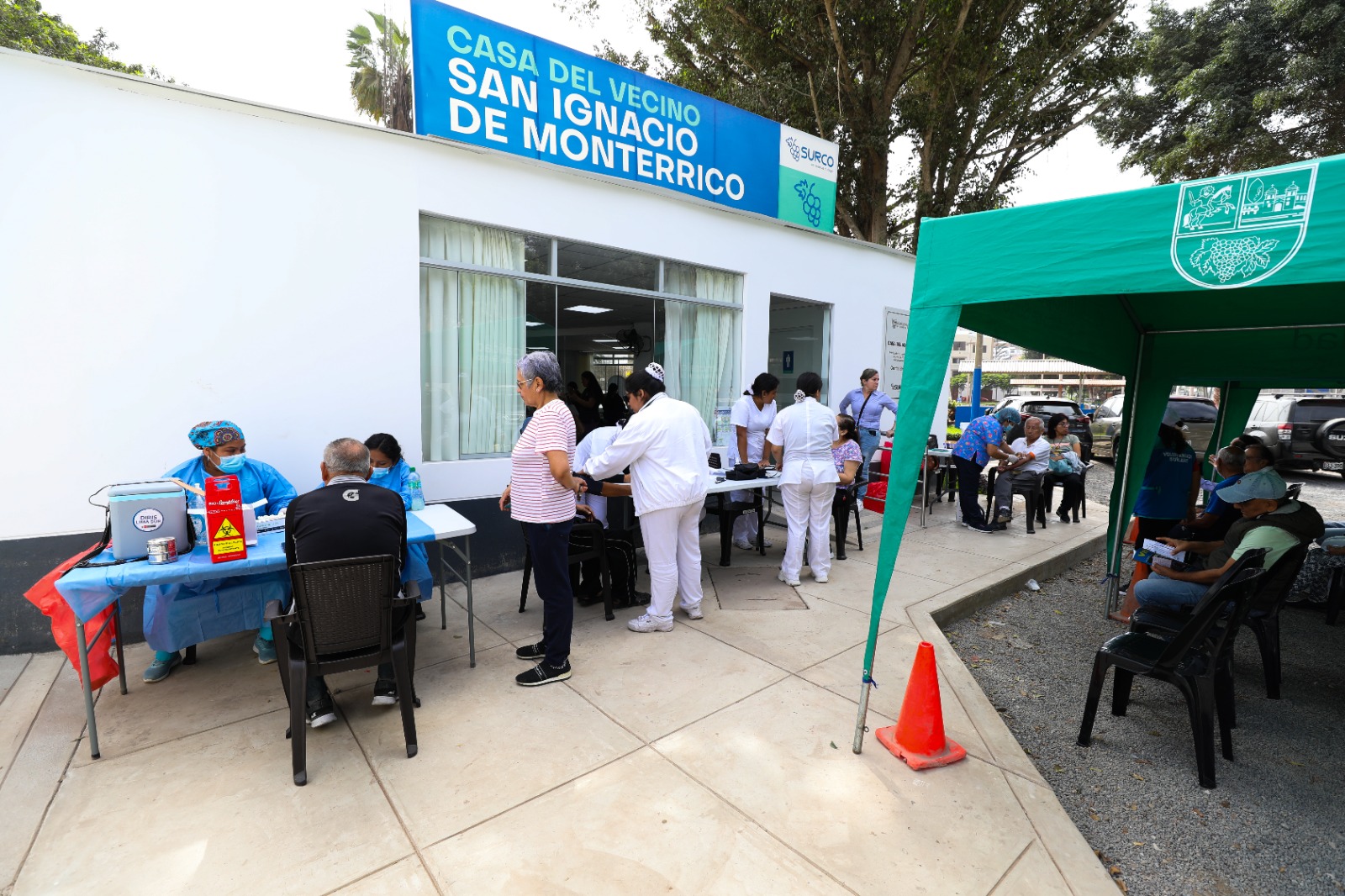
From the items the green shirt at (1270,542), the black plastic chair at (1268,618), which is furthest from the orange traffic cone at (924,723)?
the green shirt at (1270,542)

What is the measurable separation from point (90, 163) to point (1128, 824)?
6324 mm

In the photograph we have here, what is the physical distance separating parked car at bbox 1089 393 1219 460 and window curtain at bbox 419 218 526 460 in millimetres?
11171

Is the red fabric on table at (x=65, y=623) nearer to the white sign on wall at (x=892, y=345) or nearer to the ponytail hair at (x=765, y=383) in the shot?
the ponytail hair at (x=765, y=383)

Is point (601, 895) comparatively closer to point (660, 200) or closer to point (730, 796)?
point (730, 796)

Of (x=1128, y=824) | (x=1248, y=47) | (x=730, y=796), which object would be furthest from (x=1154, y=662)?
(x=1248, y=47)

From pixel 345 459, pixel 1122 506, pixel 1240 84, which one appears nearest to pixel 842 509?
pixel 1122 506

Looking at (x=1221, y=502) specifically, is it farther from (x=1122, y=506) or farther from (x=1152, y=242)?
(x=1152, y=242)

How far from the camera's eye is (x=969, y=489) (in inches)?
293

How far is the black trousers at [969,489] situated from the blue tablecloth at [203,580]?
6266mm

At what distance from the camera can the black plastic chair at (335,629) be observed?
254cm

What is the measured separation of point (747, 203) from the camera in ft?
23.2

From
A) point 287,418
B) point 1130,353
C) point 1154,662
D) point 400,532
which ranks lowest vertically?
point 1154,662

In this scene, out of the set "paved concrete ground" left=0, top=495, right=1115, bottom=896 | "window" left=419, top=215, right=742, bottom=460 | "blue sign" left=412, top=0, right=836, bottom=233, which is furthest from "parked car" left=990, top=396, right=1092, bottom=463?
"paved concrete ground" left=0, top=495, right=1115, bottom=896

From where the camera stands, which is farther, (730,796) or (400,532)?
(400,532)
